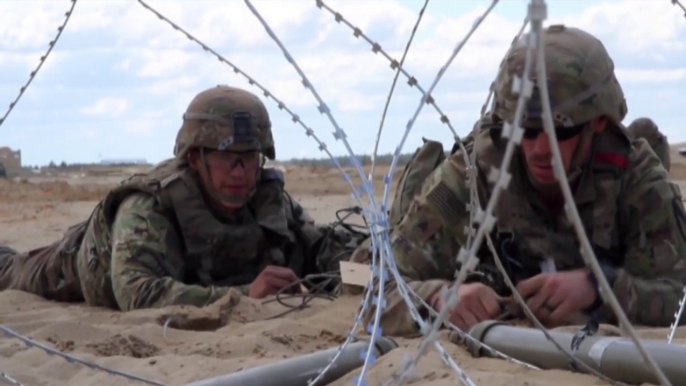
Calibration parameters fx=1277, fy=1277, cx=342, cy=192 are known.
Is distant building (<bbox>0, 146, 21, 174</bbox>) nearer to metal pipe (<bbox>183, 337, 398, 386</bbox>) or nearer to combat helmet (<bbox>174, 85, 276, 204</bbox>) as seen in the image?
combat helmet (<bbox>174, 85, 276, 204</bbox>)

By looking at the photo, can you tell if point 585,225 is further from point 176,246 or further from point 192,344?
point 176,246

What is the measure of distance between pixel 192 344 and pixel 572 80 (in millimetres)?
1726

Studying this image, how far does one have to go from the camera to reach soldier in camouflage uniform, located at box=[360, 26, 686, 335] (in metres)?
4.49

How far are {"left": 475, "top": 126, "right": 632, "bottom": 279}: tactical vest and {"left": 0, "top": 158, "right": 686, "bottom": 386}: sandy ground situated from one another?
1.59 ft

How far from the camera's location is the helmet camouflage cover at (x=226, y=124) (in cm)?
608

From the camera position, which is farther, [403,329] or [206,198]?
[206,198]

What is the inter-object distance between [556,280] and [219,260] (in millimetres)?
2375

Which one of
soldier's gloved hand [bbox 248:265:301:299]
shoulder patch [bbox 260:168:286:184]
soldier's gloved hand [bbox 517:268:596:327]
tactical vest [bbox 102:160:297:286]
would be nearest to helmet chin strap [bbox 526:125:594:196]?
soldier's gloved hand [bbox 517:268:596:327]

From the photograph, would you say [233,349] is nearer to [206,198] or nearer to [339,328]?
[339,328]

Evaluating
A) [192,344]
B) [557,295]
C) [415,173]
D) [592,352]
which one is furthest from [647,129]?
[592,352]

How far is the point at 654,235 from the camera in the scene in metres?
4.69

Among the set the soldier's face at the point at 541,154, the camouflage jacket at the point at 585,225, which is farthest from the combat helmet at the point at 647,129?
the soldier's face at the point at 541,154

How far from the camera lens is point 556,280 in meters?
4.36

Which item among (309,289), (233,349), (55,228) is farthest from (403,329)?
(55,228)
